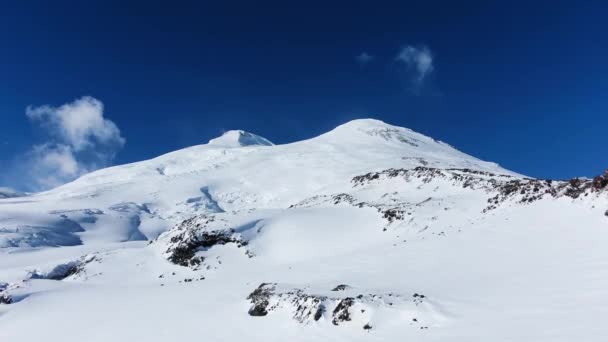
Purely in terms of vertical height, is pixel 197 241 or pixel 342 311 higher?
pixel 197 241

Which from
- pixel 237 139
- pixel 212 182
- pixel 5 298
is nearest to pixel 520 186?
pixel 5 298

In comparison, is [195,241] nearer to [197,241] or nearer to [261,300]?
[197,241]

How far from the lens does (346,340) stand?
1415 centimetres

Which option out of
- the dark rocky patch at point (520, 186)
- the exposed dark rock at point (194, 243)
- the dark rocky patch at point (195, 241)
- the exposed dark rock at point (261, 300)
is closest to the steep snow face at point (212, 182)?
the dark rocky patch at point (520, 186)

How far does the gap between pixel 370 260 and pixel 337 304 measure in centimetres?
917

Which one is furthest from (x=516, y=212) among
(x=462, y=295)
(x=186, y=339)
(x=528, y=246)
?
→ (x=186, y=339)

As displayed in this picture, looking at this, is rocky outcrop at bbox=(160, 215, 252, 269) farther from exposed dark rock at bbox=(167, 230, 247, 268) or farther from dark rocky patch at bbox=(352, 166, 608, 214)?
dark rocky patch at bbox=(352, 166, 608, 214)

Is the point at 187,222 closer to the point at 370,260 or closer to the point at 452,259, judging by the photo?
the point at 370,260

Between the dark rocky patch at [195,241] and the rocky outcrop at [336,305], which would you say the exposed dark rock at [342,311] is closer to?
the rocky outcrop at [336,305]

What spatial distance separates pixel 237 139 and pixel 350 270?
476 feet

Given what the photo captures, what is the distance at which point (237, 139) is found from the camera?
165125mm

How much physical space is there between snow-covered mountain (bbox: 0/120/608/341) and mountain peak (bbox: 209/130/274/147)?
9558 centimetres

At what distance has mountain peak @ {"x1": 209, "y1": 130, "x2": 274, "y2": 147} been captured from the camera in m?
159

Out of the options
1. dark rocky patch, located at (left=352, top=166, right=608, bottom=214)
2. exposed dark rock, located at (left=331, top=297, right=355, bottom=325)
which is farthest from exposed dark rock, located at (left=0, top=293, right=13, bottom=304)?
dark rocky patch, located at (left=352, top=166, right=608, bottom=214)
